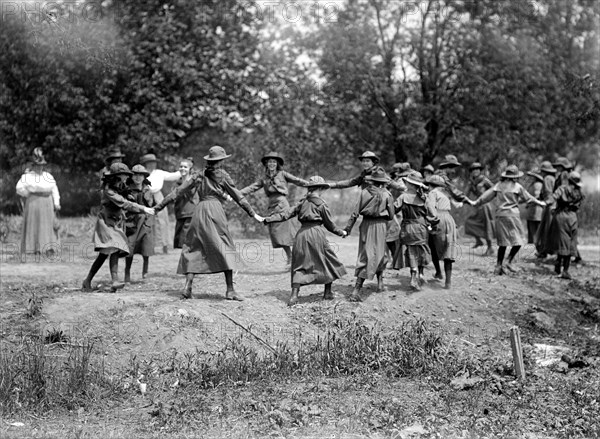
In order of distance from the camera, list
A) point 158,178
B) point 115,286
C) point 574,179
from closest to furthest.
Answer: point 115,286, point 158,178, point 574,179

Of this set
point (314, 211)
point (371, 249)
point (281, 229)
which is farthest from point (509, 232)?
point (314, 211)

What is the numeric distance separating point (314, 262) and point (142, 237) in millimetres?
3052

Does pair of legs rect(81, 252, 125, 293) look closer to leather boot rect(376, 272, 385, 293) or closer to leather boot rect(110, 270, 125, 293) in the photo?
leather boot rect(110, 270, 125, 293)

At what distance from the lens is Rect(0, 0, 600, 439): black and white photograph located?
723 cm

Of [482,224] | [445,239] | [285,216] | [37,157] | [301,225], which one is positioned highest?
[37,157]

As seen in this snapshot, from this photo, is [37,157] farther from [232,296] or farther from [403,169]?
[403,169]

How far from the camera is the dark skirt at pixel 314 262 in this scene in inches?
392

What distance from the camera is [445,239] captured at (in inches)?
444

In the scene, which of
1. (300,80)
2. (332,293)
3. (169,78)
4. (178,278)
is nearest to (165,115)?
(169,78)

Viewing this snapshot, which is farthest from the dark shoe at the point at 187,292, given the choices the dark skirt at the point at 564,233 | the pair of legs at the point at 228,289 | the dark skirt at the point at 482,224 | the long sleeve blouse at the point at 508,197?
the dark skirt at the point at 482,224

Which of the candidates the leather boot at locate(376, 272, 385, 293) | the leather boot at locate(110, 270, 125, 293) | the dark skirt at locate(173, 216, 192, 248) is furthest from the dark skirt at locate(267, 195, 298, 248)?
the leather boot at locate(110, 270, 125, 293)

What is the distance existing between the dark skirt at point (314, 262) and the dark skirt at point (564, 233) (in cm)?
555

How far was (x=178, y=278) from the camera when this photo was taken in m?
12.4

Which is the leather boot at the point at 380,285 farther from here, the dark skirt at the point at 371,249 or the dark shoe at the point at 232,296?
the dark shoe at the point at 232,296
